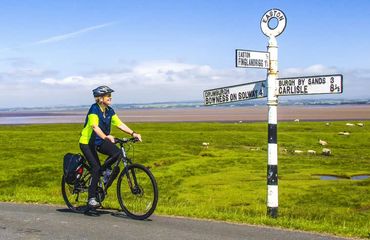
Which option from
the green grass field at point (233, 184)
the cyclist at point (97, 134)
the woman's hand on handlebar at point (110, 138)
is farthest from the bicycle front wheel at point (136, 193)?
the green grass field at point (233, 184)

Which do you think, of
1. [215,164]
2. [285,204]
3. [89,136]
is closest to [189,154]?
[215,164]

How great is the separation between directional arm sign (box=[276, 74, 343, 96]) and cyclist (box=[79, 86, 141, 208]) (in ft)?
10.4

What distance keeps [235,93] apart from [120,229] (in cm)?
386

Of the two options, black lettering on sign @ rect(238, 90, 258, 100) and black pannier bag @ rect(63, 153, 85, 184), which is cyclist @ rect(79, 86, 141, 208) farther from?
black lettering on sign @ rect(238, 90, 258, 100)

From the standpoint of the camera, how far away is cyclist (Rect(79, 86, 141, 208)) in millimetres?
9919

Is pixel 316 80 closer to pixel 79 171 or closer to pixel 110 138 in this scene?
pixel 110 138

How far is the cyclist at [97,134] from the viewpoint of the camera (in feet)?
32.5

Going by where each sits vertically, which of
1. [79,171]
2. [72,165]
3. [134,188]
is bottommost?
[134,188]

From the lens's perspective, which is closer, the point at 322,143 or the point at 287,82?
the point at 287,82

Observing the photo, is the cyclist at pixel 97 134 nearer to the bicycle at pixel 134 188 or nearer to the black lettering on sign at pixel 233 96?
the bicycle at pixel 134 188

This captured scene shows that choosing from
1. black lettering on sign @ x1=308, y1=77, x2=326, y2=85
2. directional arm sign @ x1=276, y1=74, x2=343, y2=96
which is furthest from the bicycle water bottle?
black lettering on sign @ x1=308, y1=77, x2=326, y2=85

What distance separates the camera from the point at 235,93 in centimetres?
1043

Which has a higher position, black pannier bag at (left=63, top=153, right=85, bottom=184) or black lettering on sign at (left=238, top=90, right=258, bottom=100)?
black lettering on sign at (left=238, top=90, right=258, bottom=100)

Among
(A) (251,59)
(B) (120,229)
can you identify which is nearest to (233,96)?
(A) (251,59)
